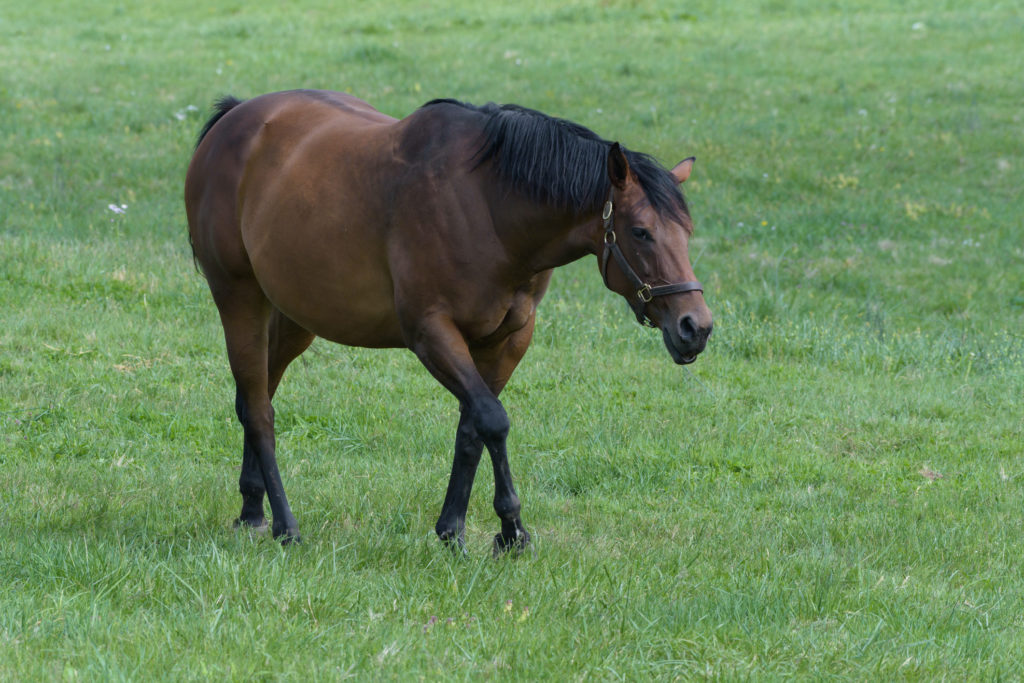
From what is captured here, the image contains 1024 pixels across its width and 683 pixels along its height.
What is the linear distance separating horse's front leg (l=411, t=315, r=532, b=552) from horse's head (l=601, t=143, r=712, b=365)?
0.70 meters

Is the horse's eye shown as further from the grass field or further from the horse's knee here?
the grass field

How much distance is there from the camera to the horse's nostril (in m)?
4.17

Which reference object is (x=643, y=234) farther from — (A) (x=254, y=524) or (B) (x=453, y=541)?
(A) (x=254, y=524)

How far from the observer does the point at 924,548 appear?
16.6 feet

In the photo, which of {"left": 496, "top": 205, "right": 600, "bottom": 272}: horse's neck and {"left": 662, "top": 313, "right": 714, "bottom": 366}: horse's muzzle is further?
{"left": 496, "top": 205, "right": 600, "bottom": 272}: horse's neck

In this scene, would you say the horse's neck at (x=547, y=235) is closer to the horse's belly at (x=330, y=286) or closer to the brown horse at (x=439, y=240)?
the brown horse at (x=439, y=240)

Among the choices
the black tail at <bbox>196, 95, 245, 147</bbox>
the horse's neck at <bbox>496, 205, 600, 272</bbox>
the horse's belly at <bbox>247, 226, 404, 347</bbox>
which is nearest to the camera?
the horse's neck at <bbox>496, 205, 600, 272</bbox>

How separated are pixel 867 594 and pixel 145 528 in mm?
3032

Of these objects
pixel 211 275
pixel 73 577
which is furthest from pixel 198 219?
pixel 73 577

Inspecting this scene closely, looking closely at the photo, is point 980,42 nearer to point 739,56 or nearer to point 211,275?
point 739,56

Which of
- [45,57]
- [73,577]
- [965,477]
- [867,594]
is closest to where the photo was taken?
[73,577]

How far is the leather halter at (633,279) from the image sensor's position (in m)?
4.23

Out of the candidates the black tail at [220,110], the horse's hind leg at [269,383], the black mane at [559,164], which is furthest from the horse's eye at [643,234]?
the black tail at [220,110]

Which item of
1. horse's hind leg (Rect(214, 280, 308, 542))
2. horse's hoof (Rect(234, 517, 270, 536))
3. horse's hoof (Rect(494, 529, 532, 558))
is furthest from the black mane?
horse's hoof (Rect(234, 517, 270, 536))
